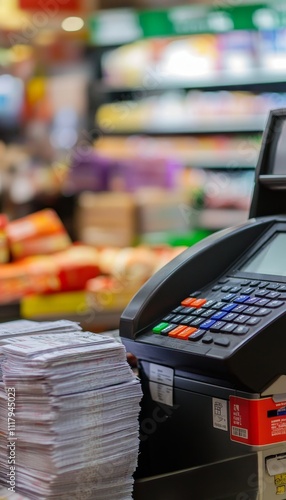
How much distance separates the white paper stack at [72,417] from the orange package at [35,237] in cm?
287

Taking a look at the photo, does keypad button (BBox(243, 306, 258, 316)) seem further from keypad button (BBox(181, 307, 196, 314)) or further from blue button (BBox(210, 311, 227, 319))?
keypad button (BBox(181, 307, 196, 314))

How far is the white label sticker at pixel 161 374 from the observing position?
163 centimetres

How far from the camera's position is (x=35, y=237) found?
4.41m

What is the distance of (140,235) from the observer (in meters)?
5.52

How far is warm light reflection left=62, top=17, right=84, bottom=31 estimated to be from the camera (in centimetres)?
644

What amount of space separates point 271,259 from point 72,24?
5.27 meters

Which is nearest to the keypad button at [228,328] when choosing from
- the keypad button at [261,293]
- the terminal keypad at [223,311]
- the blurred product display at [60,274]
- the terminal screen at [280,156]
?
the terminal keypad at [223,311]

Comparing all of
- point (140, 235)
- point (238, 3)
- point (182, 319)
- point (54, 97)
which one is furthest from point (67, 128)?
point (182, 319)

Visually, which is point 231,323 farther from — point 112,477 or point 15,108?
point 15,108

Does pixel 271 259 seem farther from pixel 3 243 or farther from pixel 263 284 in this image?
pixel 3 243

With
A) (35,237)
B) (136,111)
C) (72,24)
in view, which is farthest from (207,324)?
(136,111)

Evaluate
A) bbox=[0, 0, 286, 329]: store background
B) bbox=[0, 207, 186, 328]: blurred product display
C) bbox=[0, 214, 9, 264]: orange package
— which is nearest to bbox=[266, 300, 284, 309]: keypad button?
bbox=[0, 207, 186, 328]: blurred product display

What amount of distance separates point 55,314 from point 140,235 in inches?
60.7

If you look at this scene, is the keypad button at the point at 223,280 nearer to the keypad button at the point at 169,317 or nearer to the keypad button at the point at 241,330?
the keypad button at the point at 169,317
